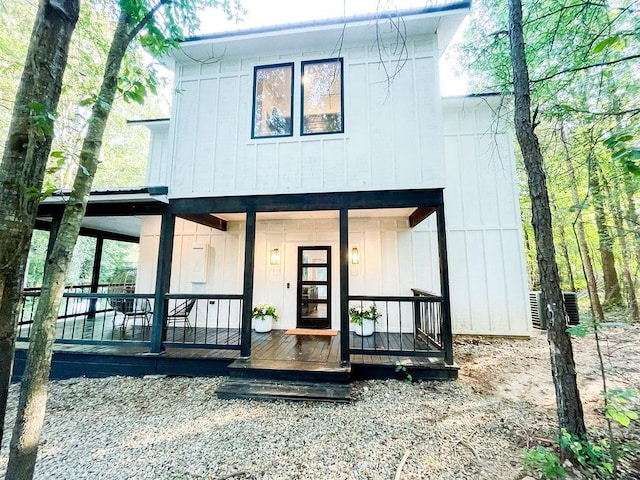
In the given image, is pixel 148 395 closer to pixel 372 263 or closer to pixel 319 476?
pixel 319 476

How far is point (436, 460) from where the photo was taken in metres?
2.58

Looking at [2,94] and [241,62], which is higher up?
[2,94]

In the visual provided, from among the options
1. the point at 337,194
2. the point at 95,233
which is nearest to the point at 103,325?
the point at 95,233

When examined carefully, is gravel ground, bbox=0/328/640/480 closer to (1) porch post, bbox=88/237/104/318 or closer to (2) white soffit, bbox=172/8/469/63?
(1) porch post, bbox=88/237/104/318

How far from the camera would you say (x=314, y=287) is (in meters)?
7.00

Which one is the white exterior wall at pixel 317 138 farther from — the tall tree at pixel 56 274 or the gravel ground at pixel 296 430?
the gravel ground at pixel 296 430

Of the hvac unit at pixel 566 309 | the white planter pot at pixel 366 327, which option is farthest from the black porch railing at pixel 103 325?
the hvac unit at pixel 566 309

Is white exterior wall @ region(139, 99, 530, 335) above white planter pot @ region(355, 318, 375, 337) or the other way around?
above

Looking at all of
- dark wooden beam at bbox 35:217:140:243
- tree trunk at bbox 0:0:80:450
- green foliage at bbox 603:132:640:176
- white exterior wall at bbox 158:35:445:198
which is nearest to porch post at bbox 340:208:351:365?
white exterior wall at bbox 158:35:445:198

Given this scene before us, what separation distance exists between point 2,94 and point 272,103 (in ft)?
28.8

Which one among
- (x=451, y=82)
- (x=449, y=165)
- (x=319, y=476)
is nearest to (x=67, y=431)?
(x=319, y=476)

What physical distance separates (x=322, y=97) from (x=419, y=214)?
10.0ft

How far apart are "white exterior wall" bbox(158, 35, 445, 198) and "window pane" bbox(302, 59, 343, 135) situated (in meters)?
0.15

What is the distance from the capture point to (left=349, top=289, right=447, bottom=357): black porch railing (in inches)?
173
